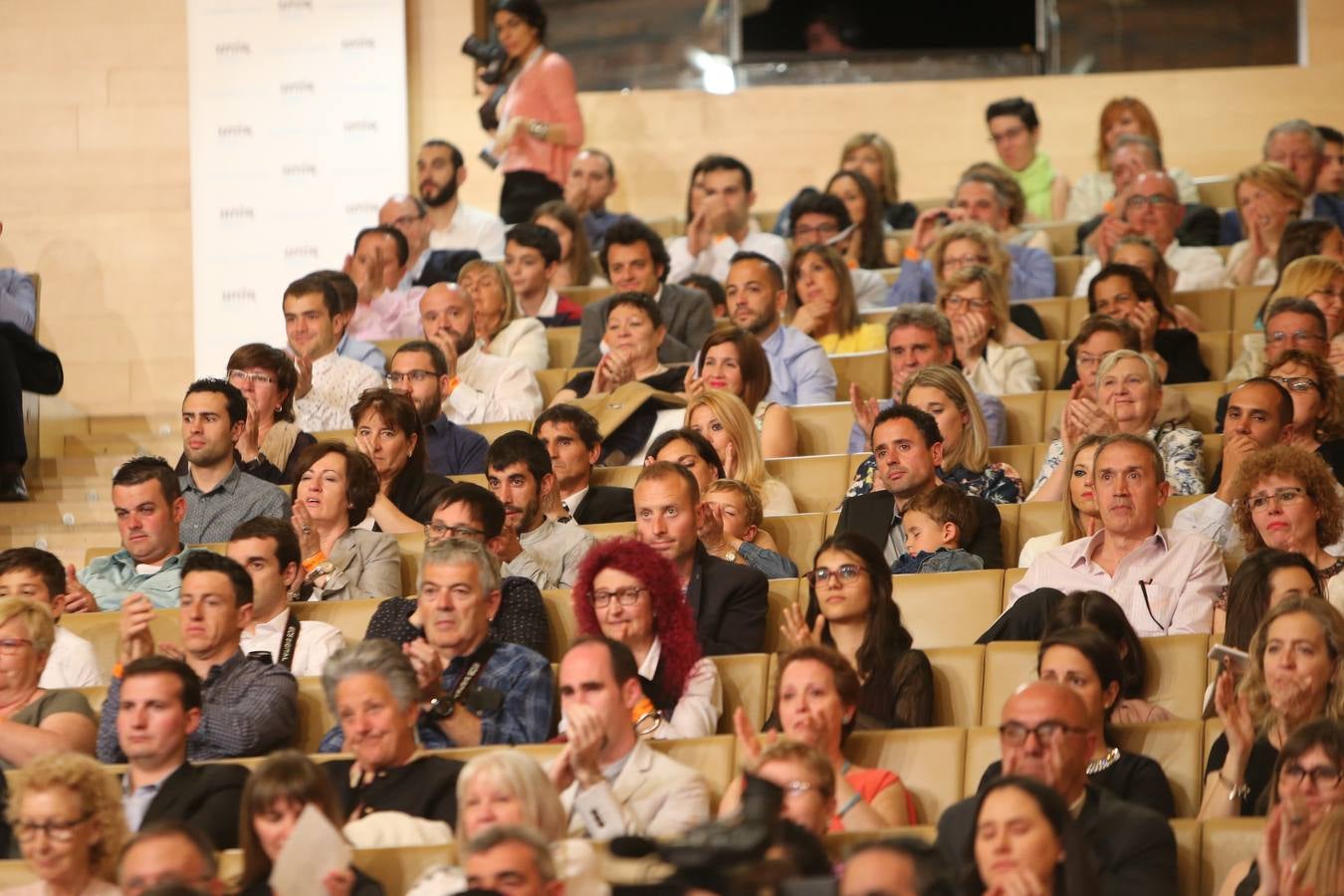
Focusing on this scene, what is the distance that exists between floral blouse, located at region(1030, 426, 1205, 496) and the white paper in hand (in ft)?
7.23

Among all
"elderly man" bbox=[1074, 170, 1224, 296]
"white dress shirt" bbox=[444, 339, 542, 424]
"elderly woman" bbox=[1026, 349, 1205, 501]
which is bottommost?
"elderly woman" bbox=[1026, 349, 1205, 501]

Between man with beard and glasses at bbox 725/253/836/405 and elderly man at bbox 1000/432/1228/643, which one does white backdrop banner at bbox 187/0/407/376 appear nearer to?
man with beard and glasses at bbox 725/253/836/405

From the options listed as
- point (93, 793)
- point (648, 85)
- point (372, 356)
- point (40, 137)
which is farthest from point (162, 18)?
point (93, 793)

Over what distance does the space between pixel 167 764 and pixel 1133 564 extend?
6.08 ft

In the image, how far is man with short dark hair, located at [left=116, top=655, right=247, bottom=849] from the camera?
3.51m

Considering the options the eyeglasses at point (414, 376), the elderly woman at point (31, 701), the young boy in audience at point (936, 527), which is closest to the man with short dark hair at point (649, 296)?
the eyeglasses at point (414, 376)

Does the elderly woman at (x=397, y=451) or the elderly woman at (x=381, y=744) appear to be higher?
the elderly woman at (x=397, y=451)

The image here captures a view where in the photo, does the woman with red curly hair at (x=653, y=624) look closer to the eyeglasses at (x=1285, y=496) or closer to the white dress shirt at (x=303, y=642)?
the white dress shirt at (x=303, y=642)

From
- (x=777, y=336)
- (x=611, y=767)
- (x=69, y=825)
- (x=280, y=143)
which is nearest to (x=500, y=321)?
(x=777, y=336)

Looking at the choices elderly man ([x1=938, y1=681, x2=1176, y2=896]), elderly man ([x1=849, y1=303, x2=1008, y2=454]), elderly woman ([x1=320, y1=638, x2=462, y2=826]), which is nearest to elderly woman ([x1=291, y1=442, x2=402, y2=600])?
elderly woman ([x1=320, y1=638, x2=462, y2=826])

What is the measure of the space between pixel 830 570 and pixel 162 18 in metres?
5.65

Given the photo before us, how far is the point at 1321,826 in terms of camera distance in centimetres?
286

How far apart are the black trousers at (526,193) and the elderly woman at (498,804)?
4.52 meters

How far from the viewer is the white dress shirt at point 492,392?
226 inches
